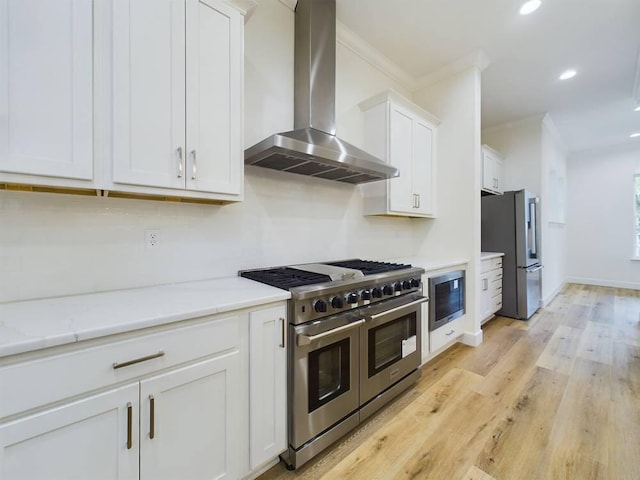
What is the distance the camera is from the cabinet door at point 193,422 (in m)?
1.02

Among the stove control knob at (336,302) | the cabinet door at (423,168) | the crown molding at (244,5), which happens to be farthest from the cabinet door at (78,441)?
the cabinet door at (423,168)

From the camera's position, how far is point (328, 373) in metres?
1.58

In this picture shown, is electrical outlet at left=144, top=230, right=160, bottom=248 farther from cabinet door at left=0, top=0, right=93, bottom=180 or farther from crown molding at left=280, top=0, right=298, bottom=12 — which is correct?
crown molding at left=280, top=0, right=298, bottom=12

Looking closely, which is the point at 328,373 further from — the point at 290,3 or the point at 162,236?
the point at 290,3

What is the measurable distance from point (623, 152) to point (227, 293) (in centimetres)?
807

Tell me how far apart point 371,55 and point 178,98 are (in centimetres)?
222

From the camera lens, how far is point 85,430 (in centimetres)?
90

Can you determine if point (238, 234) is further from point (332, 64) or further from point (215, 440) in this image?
point (332, 64)

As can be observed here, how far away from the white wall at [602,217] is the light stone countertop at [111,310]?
7.60 metres

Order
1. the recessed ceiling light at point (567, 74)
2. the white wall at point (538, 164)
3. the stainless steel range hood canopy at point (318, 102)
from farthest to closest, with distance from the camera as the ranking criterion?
the white wall at point (538, 164)
the recessed ceiling light at point (567, 74)
the stainless steel range hood canopy at point (318, 102)

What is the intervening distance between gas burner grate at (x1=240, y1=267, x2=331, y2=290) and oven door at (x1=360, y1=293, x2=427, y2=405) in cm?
38

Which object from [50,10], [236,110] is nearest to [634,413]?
[236,110]

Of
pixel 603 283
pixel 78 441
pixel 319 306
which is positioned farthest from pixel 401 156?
pixel 603 283

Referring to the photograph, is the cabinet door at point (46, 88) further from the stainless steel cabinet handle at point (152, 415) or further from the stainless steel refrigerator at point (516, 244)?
the stainless steel refrigerator at point (516, 244)
